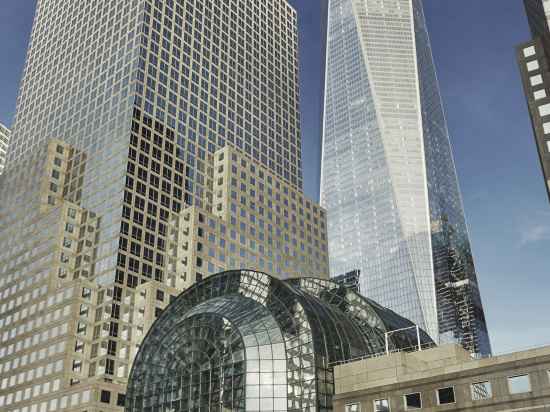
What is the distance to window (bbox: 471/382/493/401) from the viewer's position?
59188mm

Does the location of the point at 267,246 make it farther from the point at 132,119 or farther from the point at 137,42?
the point at 137,42

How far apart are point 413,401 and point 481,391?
714 centimetres

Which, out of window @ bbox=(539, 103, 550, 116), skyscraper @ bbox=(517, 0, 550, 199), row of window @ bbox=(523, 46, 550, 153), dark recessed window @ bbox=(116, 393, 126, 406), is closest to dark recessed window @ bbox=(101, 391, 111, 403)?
dark recessed window @ bbox=(116, 393, 126, 406)

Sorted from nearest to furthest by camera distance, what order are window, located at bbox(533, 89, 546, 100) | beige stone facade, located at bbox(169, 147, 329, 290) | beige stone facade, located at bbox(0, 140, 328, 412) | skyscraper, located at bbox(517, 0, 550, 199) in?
skyscraper, located at bbox(517, 0, 550, 199)
window, located at bbox(533, 89, 546, 100)
beige stone facade, located at bbox(0, 140, 328, 412)
beige stone facade, located at bbox(169, 147, 329, 290)

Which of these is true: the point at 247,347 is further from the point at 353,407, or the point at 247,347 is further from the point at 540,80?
the point at 540,80

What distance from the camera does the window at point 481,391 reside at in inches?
2330

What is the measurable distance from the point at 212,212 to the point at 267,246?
1625 centimetres

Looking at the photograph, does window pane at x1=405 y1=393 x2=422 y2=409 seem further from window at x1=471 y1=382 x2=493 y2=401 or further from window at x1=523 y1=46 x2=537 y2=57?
window at x1=523 y1=46 x2=537 y2=57

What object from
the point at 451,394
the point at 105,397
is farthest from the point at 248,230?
the point at 451,394

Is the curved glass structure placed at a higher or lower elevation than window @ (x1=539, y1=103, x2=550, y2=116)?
lower

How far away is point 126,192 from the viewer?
144875 mm

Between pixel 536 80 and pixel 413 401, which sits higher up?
pixel 536 80

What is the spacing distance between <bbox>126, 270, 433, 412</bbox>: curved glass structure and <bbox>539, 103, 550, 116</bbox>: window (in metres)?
42.3

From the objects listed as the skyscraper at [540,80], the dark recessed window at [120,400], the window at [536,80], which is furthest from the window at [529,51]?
the dark recessed window at [120,400]
